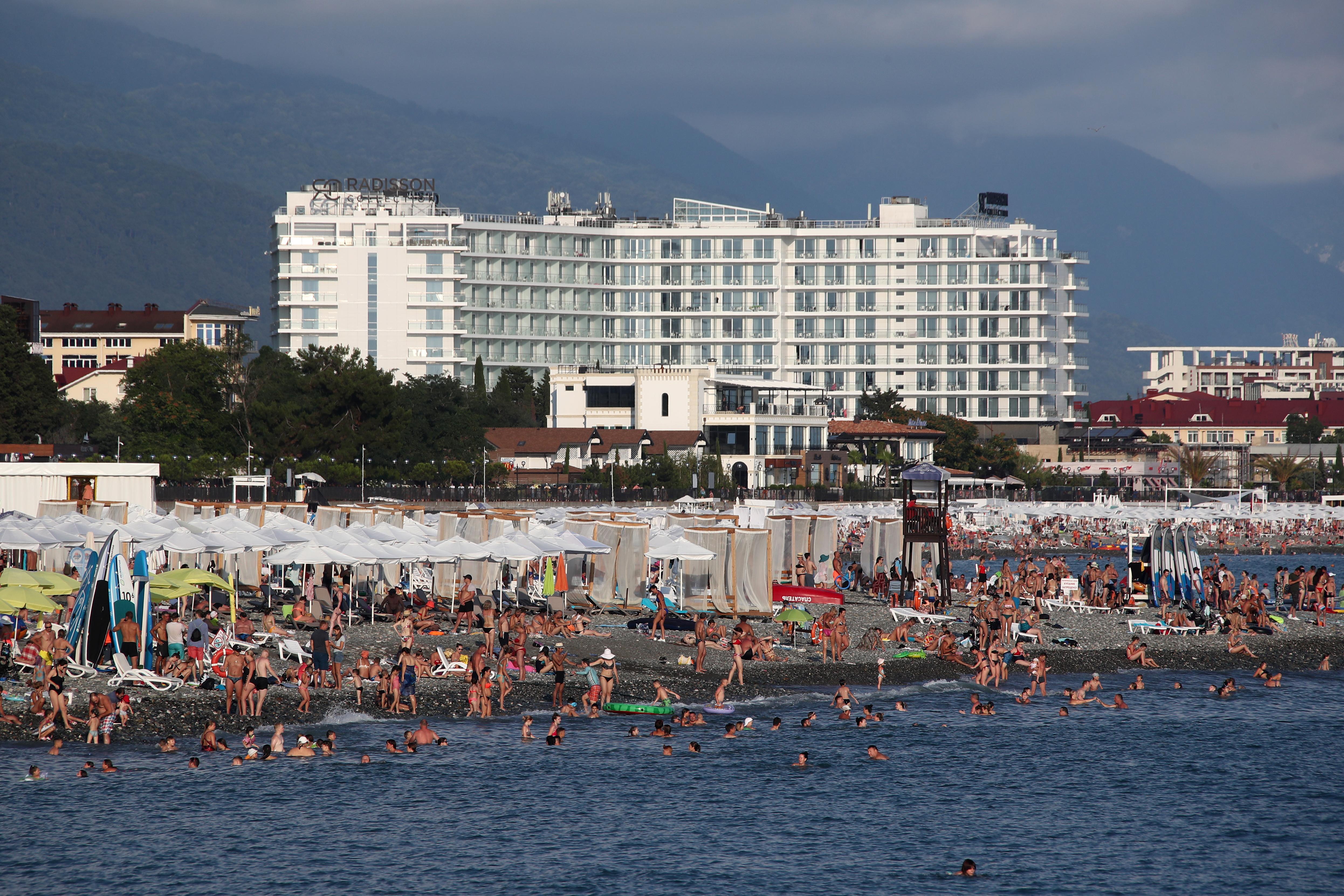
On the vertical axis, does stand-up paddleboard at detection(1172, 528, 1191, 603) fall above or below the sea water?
above

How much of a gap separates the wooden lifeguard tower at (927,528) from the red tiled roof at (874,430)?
170 feet

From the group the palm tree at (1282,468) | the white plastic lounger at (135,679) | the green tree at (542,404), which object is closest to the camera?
the white plastic lounger at (135,679)

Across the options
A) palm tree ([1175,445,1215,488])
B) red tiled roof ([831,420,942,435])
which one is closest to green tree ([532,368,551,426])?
red tiled roof ([831,420,942,435])

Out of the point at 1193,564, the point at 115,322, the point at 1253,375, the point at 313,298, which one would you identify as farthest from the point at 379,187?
the point at 1253,375

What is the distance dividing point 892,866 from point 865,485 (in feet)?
221

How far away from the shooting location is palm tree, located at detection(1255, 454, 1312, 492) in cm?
10306

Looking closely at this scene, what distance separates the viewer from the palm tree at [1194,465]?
104562 millimetres

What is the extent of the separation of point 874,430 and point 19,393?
53.9 meters

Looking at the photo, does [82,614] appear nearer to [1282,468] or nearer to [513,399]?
[513,399]

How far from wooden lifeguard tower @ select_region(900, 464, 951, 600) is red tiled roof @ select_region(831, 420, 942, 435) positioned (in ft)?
170

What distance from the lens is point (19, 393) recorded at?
2726 inches

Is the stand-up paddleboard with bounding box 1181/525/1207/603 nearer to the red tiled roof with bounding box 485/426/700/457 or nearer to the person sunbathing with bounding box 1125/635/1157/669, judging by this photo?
the person sunbathing with bounding box 1125/635/1157/669

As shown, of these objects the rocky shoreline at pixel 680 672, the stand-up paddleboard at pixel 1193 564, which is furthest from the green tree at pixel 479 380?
the stand-up paddleboard at pixel 1193 564

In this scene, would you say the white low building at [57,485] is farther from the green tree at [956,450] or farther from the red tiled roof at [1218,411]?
the red tiled roof at [1218,411]
